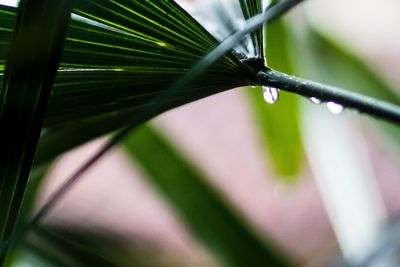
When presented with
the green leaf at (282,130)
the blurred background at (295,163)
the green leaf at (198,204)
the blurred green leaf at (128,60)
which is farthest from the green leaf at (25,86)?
the green leaf at (282,130)

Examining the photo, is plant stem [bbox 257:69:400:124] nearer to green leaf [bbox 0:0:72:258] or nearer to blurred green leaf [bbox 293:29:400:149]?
green leaf [bbox 0:0:72:258]

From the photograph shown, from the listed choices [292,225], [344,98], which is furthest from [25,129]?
[292,225]

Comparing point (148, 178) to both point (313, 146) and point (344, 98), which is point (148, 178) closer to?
point (313, 146)

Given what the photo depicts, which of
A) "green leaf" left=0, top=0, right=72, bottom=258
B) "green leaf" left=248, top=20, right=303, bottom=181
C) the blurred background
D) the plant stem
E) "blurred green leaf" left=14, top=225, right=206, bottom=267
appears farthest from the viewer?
"green leaf" left=248, top=20, right=303, bottom=181

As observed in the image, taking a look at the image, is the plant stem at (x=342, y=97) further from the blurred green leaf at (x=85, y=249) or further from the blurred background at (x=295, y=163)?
the blurred green leaf at (x=85, y=249)

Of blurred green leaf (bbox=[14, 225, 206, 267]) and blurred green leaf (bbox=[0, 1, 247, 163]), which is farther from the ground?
blurred green leaf (bbox=[0, 1, 247, 163])

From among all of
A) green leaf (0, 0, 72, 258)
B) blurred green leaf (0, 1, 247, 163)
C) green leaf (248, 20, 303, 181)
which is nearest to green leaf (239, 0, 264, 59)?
blurred green leaf (0, 1, 247, 163)
